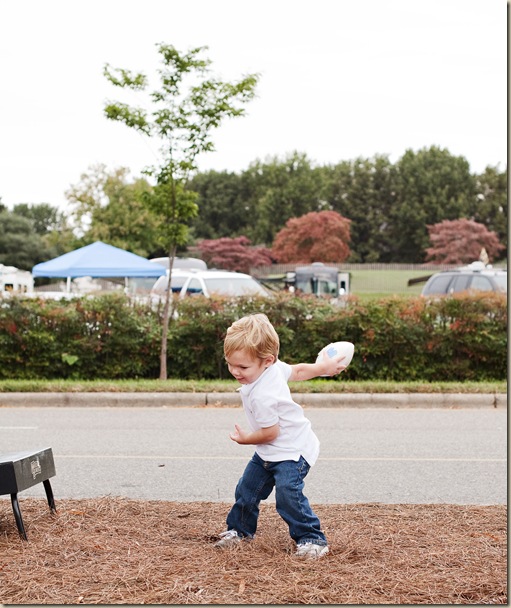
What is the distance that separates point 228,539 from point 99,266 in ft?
62.7

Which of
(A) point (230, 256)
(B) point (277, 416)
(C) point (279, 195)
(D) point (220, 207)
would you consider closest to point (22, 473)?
(B) point (277, 416)

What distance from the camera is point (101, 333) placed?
14383 millimetres

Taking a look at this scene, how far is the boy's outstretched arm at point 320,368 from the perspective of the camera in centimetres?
481

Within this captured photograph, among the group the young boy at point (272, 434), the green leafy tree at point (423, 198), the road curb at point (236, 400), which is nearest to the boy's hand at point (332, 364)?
the young boy at point (272, 434)

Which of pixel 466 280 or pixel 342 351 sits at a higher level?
pixel 466 280

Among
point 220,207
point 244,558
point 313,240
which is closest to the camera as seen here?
point 244,558

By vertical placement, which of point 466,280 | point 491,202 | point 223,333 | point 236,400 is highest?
point 491,202

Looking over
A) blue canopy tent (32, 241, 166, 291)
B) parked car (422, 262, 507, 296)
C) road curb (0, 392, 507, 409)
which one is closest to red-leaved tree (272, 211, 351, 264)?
blue canopy tent (32, 241, 166, 291)

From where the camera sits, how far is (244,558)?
14.6 ft

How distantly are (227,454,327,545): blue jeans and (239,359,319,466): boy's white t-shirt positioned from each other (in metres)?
0.05

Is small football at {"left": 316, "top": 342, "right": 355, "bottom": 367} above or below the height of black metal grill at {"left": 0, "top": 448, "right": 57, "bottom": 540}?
above

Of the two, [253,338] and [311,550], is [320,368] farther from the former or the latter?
[311,550]

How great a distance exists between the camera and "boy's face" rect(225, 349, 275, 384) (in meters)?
4.53

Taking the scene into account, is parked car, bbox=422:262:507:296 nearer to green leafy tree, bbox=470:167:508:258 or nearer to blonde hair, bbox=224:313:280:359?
blonde hair, bbox=224:313:280:359
